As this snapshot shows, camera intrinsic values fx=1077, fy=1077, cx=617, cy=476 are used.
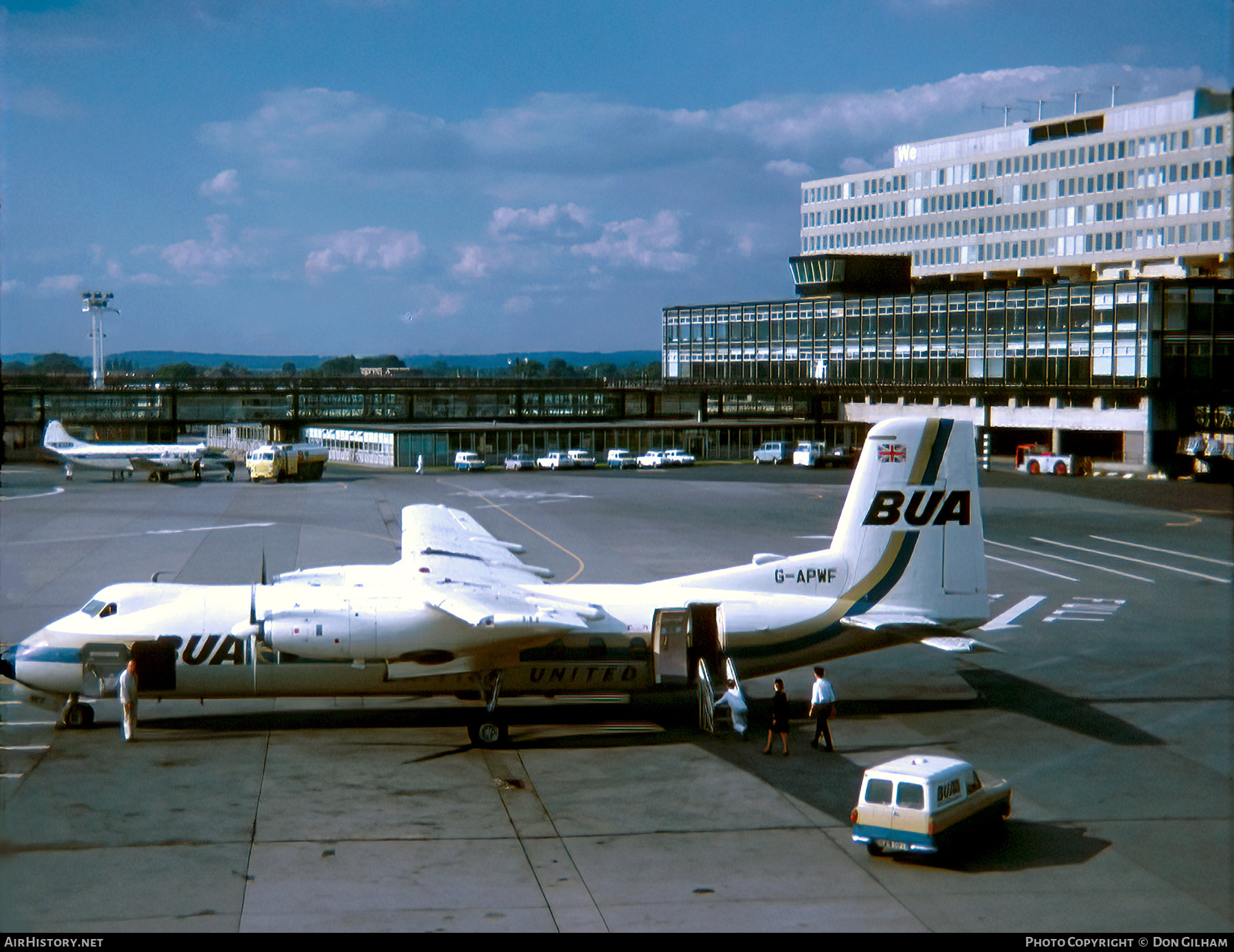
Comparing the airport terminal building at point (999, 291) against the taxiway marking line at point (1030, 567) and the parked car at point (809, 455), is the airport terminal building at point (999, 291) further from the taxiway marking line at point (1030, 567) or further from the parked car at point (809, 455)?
the taxiway marking line at point (1030, 567)

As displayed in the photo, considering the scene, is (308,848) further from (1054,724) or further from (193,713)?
(1054,724)

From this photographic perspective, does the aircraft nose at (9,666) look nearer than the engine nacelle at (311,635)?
No

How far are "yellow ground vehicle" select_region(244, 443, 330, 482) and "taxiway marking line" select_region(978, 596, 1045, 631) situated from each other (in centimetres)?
6175

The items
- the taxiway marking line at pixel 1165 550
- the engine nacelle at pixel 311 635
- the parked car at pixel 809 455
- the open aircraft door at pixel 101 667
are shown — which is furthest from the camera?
the parked car at pixel 809 455

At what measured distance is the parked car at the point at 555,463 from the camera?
338 ft

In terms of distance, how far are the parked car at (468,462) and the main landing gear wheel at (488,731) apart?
7678 centimetres

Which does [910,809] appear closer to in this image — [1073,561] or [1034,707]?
[1034,707]

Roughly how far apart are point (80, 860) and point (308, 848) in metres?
3.62

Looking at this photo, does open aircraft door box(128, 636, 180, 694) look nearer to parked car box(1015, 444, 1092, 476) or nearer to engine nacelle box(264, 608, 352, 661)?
engine nacelle box(264, 608, 352, 661)

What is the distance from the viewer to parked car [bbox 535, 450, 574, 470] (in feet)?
338

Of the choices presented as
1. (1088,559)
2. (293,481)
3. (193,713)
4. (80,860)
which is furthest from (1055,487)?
(80,860)

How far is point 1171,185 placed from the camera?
320 ft

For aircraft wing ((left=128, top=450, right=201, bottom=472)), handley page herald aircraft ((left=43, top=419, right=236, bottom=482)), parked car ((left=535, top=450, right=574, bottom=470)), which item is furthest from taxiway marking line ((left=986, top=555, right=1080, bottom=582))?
aircraft wing ((left=128, top=450, right=201, bottom=472))

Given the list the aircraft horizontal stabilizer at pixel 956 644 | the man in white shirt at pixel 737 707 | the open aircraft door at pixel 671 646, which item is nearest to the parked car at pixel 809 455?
the open aircraft door at pixel 671 646
